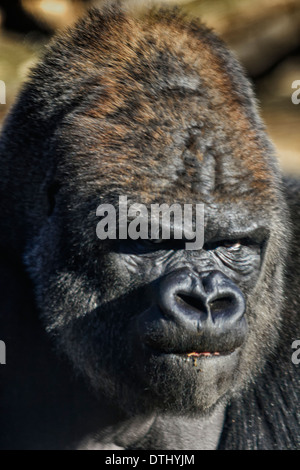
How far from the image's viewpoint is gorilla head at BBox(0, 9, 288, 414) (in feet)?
9.43

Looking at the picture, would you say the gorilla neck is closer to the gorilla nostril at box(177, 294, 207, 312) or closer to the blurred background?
the gorilla nostril at box(177, 294, 207, 312)

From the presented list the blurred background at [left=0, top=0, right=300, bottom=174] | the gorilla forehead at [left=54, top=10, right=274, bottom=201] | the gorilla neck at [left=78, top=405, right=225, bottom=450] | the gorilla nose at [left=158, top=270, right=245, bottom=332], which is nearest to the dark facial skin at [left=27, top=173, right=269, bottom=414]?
the gorilla nose at [left=158, top=270, right=245, bottom=332]

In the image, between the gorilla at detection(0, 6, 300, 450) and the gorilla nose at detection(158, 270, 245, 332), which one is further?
the gorilla at detection(0, 6, 300, 450)

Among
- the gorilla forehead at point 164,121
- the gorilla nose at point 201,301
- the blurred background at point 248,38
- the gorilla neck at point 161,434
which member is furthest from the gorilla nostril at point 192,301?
the blurred background at point 248,38

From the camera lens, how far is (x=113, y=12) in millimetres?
3775

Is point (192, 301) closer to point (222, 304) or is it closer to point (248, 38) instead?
point (222, 304)

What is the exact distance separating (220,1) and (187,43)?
5.77 metres

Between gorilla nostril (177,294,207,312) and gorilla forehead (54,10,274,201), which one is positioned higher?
gorilla forehead (54,10,274,201)

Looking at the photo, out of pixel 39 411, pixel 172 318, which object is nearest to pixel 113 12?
pixel 172 318

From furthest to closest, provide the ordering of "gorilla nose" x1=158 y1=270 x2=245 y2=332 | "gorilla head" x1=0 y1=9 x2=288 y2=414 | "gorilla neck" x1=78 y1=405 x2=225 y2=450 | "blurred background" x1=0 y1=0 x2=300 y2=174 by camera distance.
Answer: "blurred background" x1=0 y1=0 x2=300 y2=174 < "gorilla neck" x1=78 y1=405 x2=225 y2=450 < "gorilla head" x1=0 y1=9 x2=288 y2=414 < "gorilla nose" x1=158 y1=270 x2=245 y2=332

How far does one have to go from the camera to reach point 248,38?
8977 millimetres

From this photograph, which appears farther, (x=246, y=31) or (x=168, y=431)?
(x=246, y=31)

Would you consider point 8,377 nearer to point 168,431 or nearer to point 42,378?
point 42,378

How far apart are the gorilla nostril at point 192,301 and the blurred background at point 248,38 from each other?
18.9 ft
